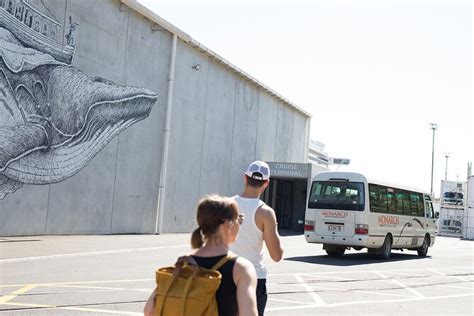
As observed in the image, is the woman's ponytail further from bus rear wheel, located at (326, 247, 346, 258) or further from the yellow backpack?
bus rear wheel, located at (326, 247, 346, 258)

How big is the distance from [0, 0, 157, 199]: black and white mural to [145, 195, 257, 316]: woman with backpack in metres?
16.3

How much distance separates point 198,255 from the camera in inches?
128

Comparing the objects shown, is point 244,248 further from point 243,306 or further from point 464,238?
point 464,238

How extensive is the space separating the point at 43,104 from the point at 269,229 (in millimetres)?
16600

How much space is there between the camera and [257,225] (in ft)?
15.3

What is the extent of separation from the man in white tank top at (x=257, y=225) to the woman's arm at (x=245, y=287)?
1.44 meters

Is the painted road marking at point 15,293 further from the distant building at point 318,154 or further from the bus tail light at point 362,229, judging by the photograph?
the distant building at point 318,154

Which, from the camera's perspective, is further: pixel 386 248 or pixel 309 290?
pixel 386 248

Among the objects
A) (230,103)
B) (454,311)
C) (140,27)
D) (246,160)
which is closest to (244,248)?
(454,311)

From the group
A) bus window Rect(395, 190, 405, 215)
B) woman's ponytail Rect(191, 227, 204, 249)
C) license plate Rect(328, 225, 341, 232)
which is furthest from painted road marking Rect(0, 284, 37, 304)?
bus window Rect(395, 190, 405, 215)

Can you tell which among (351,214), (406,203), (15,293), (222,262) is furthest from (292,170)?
(222,262)

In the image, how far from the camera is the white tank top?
4.67 meters

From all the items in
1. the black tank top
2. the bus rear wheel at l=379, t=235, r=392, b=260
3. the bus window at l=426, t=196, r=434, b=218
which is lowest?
the bus rear wheel at l=379, t=235, r=392, b=260

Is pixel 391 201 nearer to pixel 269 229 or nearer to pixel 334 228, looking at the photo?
pixel 334 228
